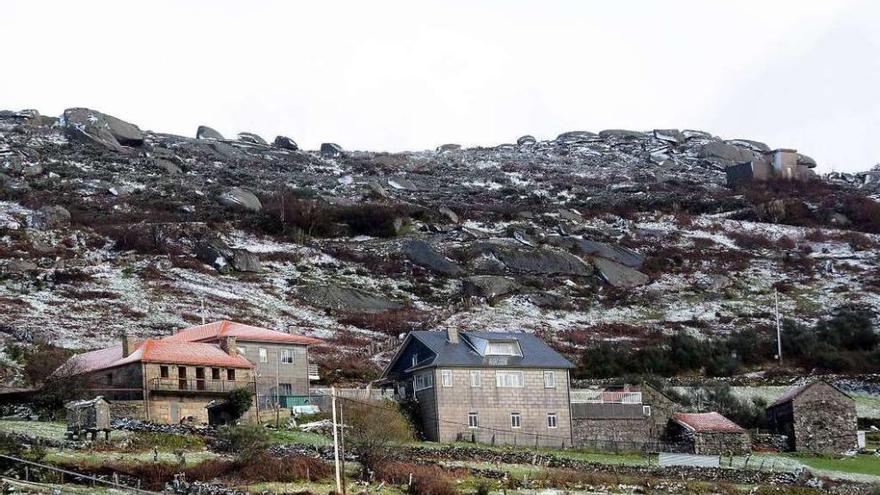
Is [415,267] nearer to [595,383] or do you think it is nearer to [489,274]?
[489,274]

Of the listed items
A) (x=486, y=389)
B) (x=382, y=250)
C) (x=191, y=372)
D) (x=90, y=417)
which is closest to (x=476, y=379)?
(x=486, y=389)

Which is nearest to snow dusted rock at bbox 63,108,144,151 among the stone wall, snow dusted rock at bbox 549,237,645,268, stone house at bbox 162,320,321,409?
snow dusted rock at bbox 549,237,645,268

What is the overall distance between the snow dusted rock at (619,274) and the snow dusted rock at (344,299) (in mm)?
23428

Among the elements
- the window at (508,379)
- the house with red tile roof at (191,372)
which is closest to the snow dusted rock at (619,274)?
the window at (508,379)

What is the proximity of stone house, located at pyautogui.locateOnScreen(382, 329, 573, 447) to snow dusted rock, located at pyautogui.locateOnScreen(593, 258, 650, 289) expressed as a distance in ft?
170

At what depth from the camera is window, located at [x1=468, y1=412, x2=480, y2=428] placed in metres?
63.7

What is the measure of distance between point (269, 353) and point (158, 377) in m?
9.56

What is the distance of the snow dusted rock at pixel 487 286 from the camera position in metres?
109

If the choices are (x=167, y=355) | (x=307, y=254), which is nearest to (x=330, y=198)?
(x=307, y=254)

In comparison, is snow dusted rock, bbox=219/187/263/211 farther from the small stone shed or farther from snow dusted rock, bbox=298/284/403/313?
the small stone shed

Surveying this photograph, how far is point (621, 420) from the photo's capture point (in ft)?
215

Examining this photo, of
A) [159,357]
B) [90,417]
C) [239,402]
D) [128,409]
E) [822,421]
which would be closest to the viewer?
[90,417]

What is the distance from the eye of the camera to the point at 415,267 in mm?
118625

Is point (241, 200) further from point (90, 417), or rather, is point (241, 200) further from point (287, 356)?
point (90, 417)
